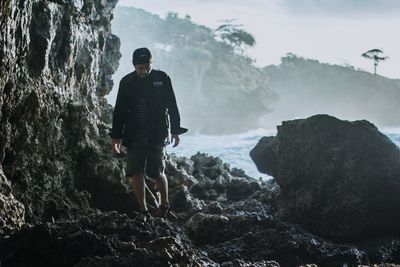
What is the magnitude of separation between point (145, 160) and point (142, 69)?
89cm


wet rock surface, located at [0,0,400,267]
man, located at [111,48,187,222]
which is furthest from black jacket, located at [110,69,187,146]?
wet rock surface, located at [0,0,400,267]

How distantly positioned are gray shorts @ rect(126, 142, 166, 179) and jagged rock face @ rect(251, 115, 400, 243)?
1919mm

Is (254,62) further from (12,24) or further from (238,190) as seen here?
(12,24)

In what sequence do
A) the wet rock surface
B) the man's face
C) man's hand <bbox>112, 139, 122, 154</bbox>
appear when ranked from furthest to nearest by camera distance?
man's hand <bbox>112, 139, 122, 154</bbox>
the man's face
the wet rock surface

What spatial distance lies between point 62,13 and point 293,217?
3.86 meters

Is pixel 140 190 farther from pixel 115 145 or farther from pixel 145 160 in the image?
pixel 115 145

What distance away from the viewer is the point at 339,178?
5.53 meters

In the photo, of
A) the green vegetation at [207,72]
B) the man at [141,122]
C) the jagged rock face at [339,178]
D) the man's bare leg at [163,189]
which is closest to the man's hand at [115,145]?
the man at [141,122]

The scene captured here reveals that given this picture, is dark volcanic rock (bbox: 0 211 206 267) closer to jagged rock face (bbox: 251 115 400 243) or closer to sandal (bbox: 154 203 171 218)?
sandal (bbox: 154 203 171 218)

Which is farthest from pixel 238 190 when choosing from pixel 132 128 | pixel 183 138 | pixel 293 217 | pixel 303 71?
pixel 303 71

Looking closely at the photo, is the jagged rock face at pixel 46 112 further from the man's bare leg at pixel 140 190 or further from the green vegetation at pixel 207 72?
the green vegetation at pixel 207 72

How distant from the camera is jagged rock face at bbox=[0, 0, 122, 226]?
14.6 feet

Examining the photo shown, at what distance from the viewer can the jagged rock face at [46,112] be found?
4445mm

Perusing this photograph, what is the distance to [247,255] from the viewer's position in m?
4.32
